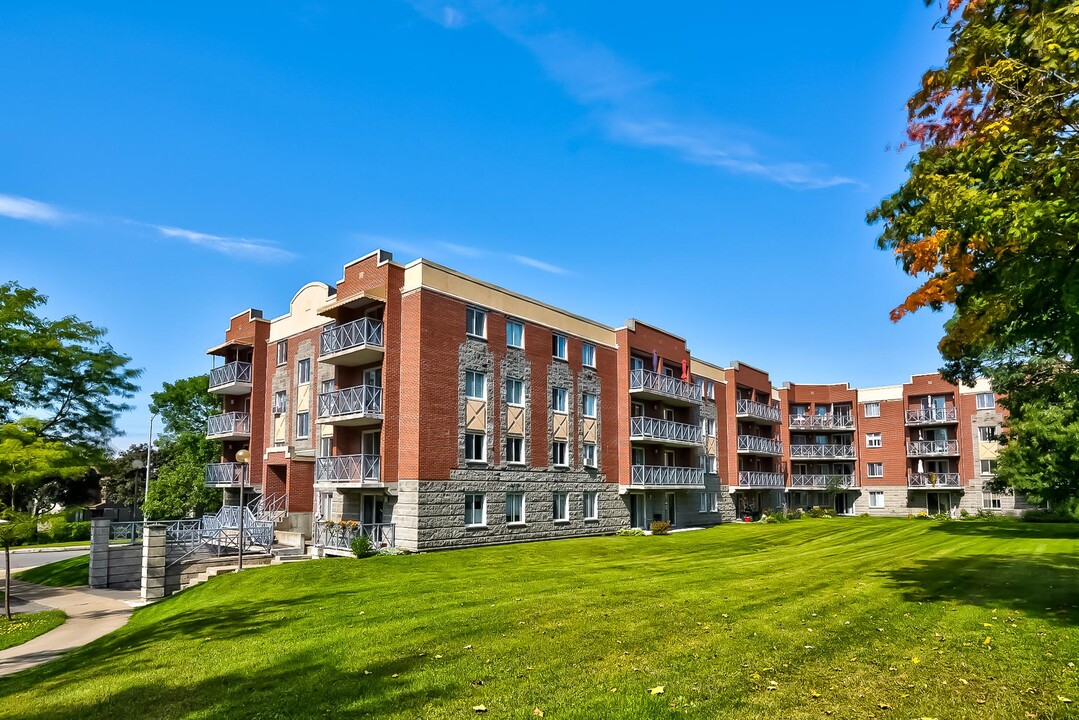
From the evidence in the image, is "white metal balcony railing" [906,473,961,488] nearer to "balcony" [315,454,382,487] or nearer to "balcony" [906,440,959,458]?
"balcony" [906,440,959,458]

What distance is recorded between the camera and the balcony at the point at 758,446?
49.7 m

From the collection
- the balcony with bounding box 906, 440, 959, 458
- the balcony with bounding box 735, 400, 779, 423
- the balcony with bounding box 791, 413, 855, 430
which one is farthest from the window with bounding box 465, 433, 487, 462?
the balcony with bounding box 906, 440, 959, 458

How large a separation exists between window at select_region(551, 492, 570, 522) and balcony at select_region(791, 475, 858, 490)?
3219 cm

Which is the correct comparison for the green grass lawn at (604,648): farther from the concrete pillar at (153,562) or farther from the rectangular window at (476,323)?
the rectangular window at (476,323)

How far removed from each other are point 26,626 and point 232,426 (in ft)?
68.3

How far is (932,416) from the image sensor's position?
56500 millimetres

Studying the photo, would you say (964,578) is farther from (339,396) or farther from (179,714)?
(339,396)

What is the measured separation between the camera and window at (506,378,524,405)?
30859mm

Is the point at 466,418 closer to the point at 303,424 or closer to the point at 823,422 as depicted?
the point at 303,424

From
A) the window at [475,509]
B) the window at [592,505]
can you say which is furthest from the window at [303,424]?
the window at [592,505]

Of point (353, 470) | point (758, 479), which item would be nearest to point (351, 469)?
point (353, 470)

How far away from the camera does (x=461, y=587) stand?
16.2 meters

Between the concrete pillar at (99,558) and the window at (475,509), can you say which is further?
the window at (475,509)

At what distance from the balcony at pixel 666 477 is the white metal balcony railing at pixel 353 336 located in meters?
16.4
